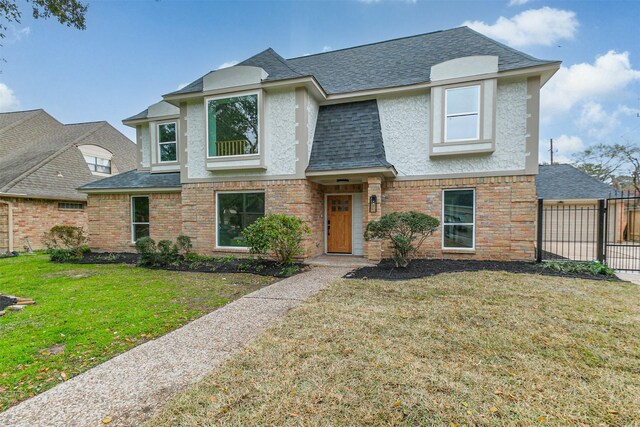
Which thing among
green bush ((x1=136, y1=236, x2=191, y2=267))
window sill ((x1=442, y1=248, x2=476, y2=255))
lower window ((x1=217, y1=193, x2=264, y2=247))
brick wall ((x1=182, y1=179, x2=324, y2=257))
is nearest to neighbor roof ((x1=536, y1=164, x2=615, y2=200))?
window sill ((x1=442, y1=248, x2=476, y2=255))

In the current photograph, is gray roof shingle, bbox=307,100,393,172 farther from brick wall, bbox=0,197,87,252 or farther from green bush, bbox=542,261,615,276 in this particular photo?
brick wall, bbox=0,197,87,252

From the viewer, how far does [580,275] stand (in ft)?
23.3

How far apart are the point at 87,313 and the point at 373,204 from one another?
730cm

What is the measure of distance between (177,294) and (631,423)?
675 cm

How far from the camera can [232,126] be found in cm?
967

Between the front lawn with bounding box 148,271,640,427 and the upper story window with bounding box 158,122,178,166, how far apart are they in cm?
1056

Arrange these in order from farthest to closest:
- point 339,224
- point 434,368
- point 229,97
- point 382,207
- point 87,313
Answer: point 339,224, point 382,207, point 229,97, point 87,313, point 434,368

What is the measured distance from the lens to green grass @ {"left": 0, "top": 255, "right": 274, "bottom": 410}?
3.24m

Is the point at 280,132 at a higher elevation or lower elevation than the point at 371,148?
higher

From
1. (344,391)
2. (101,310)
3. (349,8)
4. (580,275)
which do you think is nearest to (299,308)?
(344,391)

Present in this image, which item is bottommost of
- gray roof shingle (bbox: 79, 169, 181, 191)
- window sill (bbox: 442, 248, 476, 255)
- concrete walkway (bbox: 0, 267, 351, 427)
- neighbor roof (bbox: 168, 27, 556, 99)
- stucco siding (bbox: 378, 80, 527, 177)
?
concrete walkway (bbox: 0, 267, 351, 427)

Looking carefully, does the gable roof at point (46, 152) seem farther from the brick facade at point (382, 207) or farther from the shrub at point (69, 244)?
the brick facade at point (382, 207)

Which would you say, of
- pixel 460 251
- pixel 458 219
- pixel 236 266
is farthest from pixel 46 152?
pixel 460 251

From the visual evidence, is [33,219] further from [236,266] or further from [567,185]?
[567,185]
